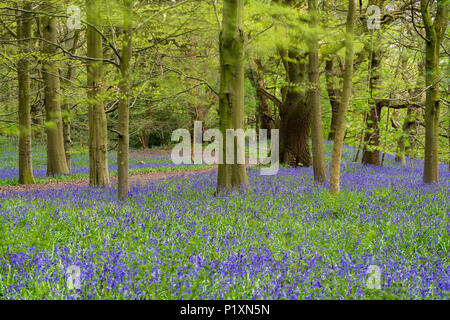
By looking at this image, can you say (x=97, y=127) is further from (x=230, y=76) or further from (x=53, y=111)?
(x=53, y=111)

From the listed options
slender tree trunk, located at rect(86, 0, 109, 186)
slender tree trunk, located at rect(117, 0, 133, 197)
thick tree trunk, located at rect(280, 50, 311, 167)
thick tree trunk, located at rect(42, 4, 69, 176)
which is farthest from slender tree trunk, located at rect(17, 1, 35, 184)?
thick tree trunk, located at rect(280, 50, 311, 167)

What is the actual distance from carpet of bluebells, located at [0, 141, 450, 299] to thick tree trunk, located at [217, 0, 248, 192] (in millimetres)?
→ 1528

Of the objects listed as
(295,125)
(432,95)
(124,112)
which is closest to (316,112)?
(432,95)

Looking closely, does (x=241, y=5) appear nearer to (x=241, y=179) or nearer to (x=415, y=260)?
(x=241, y=179)

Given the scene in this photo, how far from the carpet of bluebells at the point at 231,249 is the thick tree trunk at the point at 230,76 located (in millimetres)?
1528

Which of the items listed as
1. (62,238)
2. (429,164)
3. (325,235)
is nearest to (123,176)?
(62,238)

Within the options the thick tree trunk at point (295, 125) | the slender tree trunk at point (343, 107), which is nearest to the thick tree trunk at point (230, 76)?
the slender tree trunk at point (343, 107)

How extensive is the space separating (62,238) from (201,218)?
6.02ft

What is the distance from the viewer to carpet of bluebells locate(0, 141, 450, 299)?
2.66m

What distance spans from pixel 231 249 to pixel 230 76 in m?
4.87

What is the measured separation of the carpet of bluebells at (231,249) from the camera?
266 centimetres

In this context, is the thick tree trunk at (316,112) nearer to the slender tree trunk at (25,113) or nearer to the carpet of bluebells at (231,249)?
the carpet of bluebells at (231,249)

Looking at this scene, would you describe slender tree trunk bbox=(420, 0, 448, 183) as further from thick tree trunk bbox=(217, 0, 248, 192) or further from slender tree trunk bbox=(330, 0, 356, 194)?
thick tree trunk bbox=(217, 0, 248, 192)

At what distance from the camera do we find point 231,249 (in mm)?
3545
